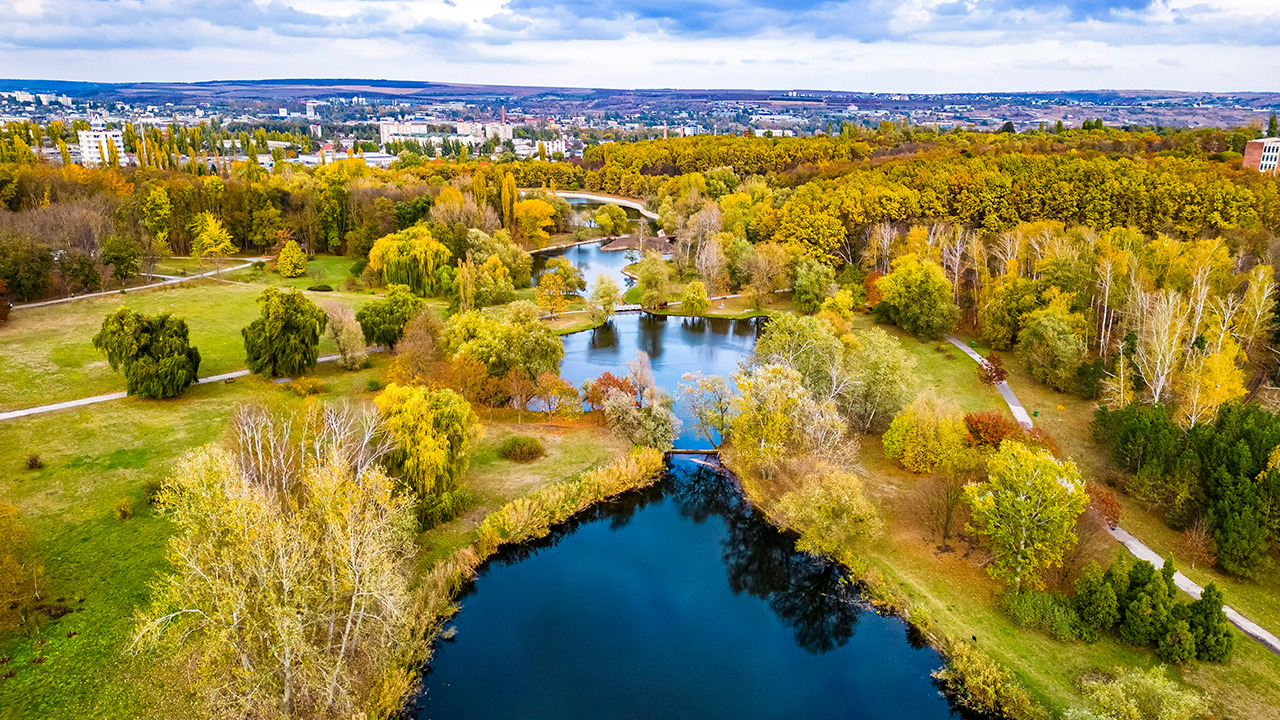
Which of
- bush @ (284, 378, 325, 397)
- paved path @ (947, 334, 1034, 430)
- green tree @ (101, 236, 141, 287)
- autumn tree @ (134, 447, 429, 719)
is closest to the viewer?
autumn tree @ (134, 447, 429, 719)

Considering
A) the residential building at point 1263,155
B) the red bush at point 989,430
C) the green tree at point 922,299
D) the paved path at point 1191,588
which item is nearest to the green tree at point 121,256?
the green tree at point 922,299

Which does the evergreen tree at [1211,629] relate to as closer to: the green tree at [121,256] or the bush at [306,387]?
the bush at [306,387]

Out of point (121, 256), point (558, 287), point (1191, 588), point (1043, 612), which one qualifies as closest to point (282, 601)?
point (1043, 612)

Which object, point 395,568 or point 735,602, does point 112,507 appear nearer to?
point 395,568

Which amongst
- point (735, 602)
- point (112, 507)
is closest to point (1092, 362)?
point (735, 602)

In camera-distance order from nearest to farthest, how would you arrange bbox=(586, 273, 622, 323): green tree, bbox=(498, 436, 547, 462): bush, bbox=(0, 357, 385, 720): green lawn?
bbox=(0, 357, 385, 720): green lawn
bbox=(498, 436, 547, 462): bush
bbox=(586, 273, 622, 323): green tree

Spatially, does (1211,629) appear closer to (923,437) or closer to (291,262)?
(923,437)

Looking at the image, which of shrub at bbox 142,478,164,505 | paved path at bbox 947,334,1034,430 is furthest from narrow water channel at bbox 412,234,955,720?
paved path at bbox 947,334,1034,430

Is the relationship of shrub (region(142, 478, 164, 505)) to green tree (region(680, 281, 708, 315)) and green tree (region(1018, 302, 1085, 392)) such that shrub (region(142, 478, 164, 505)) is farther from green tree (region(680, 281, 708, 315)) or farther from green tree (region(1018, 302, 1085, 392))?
green tree (region(1018, 302, 1085, 392))
